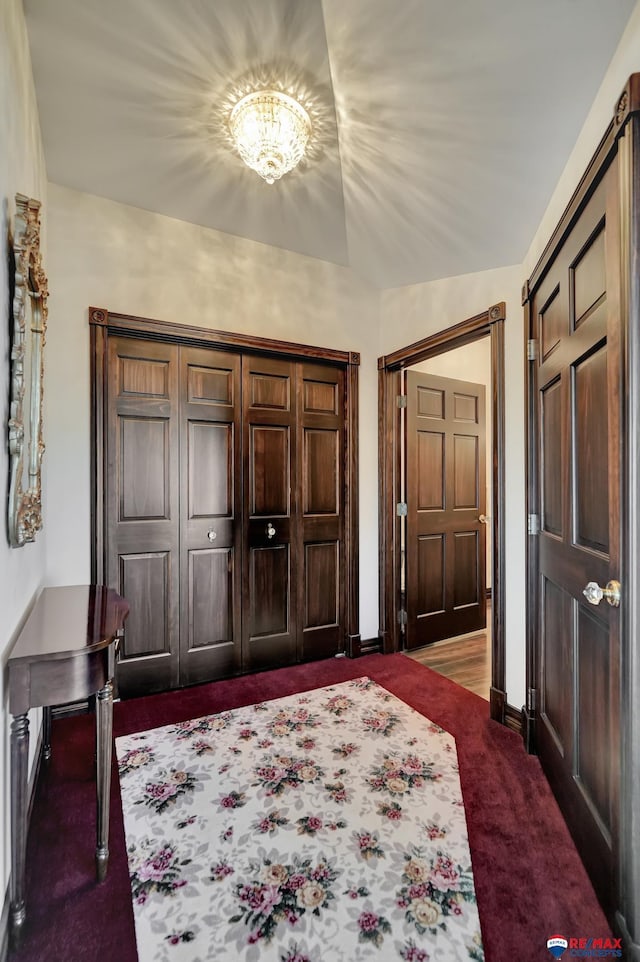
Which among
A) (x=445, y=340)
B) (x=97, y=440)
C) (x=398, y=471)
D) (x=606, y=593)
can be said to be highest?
(x=445, y=340)

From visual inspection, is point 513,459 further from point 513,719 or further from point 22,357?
point 22,357

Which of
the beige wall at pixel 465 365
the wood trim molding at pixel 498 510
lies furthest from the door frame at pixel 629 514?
the beige wall at pixel 465 365

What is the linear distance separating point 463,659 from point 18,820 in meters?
2.76

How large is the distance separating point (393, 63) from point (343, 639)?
10.4ft

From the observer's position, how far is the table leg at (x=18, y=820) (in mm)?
1251

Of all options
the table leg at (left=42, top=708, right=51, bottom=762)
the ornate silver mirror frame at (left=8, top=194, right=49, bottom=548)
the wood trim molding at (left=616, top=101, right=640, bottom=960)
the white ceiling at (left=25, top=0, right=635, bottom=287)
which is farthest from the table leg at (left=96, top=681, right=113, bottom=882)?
the white ceiling at (left=25, top=0, right=635, bottom=287)

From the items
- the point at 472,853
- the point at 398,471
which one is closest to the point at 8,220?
the point at 472,853

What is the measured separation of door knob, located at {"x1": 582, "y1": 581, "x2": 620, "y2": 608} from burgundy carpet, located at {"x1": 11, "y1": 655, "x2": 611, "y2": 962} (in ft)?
2.91

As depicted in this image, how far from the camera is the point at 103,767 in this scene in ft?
4.83

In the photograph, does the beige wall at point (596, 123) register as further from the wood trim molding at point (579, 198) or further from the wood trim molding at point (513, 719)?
the wood trim molding at point (513, 719)

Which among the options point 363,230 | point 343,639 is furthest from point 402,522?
point 363,230

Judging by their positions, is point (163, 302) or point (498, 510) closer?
point (498, 510)

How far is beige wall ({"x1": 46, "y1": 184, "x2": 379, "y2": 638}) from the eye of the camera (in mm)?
2438

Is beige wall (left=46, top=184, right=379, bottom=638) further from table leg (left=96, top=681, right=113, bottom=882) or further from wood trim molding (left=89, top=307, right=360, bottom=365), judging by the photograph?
table leg (left=96, top=681, right=113, bottom=882)
